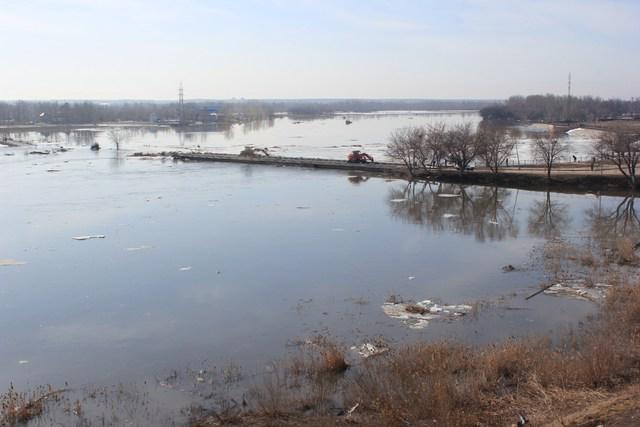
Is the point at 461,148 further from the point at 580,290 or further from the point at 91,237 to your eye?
the point at 580,290

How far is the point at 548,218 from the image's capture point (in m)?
19.2

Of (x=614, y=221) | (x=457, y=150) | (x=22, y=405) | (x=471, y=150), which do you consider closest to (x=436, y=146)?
(x=457, y=150)

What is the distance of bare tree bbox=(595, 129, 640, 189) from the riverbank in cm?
42

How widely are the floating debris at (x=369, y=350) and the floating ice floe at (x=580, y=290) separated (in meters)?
3.97

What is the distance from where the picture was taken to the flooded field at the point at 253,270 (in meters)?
9.26

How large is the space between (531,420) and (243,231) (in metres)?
11.3

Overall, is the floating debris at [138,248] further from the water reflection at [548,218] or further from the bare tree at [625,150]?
the bare tree at [625,150]

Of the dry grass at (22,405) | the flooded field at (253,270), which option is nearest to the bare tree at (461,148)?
the flooded field at (253,270)

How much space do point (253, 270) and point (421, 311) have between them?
3.95m

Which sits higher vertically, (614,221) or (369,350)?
(614,221)

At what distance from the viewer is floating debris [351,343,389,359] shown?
8648 millimetres

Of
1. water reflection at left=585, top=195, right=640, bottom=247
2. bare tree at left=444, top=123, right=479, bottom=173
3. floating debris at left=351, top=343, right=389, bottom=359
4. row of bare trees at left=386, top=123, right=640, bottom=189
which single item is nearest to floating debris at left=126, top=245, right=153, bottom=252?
floating debris at left=351, top=343, right=389, bottom=359

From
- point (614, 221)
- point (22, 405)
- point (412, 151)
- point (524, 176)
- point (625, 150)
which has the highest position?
point (625, 150)

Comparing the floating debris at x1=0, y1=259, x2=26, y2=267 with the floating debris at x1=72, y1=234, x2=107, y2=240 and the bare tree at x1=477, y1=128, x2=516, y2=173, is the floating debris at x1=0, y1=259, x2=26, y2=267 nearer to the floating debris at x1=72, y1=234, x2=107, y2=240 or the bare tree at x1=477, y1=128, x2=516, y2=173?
the floating debris at x1=72, y1=234, x2=107, y2=240
